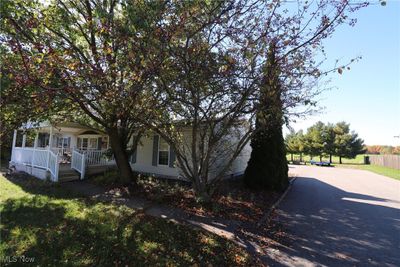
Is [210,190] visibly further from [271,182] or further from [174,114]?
[271,182]

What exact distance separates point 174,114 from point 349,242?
6099 mm

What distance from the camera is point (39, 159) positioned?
13.6 metres

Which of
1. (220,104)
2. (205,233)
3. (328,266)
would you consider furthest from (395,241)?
(220,104)

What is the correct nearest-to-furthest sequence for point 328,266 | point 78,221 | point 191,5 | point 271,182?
point 328,266 < point 191,5 < point 78,221 < point 271,182

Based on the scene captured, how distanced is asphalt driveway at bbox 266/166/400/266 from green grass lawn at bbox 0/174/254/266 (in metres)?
1.39

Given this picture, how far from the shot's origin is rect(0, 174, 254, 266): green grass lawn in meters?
4.93

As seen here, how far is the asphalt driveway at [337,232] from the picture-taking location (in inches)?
208

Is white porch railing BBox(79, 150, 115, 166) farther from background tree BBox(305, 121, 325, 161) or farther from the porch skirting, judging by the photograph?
background tree BBox(305, 121, 325, 161)

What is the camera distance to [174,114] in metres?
8.55

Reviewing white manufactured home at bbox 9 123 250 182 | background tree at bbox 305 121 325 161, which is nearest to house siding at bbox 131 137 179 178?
white manufactured home at bbox 9 123 250 182

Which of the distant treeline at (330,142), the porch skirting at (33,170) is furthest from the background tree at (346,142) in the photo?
the porch skirting at (33,170)

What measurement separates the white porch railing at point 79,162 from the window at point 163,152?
403 centimetres

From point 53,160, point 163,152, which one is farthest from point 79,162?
point 163,152

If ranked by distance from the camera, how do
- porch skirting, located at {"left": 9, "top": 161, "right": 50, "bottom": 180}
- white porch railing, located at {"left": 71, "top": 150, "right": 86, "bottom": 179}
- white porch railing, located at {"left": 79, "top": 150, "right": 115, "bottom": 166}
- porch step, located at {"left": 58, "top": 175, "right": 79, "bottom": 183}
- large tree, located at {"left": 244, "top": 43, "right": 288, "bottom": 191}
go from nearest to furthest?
large tree, located at {"left": 244, "top": 43, "right": 288, "bottom": 191} → porch step, located at {"left": 58, "top": 175, "right": 79, "bottom": 183} → porch skirting, located at {"left": 9, "top": 161, "right": 50, "bottom": 180} → white porch railing, located at {"left": 71, "top": 150, "right": 86, "bottom": 179} → white porch railing, located at {"left": 79, "top": 150, "right": 115, "bottom": 166}
